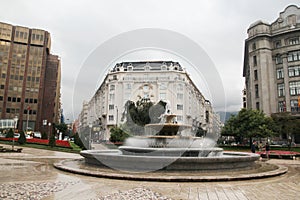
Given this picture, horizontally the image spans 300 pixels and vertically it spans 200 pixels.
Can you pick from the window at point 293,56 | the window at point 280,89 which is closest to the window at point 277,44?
the window at point 293,56

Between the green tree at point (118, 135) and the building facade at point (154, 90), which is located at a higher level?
the building facade at point (154, 90)

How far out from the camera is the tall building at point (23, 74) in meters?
65.9

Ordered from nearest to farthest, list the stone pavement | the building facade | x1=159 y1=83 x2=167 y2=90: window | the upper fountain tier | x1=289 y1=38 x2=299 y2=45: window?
the stone pavement → the upper fountain tier → x1=289 y1=38 x2=299 y2=45: window → the building facade → x1=159 y1=83 x2=167 y2=90: window

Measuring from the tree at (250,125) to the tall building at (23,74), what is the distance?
53665 millimetres

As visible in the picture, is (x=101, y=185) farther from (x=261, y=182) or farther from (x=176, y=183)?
(x=261, y=182)

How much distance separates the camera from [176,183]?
25.9ft

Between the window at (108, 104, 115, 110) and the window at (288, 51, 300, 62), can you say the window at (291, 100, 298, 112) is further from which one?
the window at (108, 104, 115, 110)

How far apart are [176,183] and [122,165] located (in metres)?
2.82

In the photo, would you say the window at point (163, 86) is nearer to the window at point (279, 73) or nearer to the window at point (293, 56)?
the window at point (279, 73)

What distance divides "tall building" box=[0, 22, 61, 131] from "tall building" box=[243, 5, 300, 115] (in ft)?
194

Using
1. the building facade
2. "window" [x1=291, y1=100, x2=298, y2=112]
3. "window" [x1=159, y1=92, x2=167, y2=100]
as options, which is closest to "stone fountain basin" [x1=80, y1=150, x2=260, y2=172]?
"window" [x1=291, y1=100, x2=298, y2=112]

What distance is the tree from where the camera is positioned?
35.2 m

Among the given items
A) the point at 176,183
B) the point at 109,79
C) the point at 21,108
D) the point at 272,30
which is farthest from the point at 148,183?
the point at 21,108

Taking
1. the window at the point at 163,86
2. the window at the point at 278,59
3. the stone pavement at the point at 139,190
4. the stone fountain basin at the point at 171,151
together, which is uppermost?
the window at the point at 278,59
